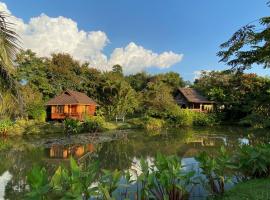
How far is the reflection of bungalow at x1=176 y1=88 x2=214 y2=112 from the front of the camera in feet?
126

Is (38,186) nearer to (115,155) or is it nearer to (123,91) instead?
(115,155)

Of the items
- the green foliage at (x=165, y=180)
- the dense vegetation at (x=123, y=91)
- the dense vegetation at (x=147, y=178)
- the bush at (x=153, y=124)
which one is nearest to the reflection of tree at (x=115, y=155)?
the dense vegetation at (x=147, y=178)

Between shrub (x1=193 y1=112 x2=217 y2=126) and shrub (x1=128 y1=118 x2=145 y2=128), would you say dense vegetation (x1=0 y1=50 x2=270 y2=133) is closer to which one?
shrub (x1=193 y1=112 x2=217 y2=126)

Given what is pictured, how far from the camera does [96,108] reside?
37344 mm

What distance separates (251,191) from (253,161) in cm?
105

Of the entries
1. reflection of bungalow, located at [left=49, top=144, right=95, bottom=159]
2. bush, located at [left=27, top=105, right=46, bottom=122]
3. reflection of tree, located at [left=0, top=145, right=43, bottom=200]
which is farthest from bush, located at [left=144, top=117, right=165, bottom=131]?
reflection of tree, located at [left=0, top=145, right=43, bottom=200]

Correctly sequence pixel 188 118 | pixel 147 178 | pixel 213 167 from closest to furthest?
pixel 147 178, pixel 213 167, pixel 188 118

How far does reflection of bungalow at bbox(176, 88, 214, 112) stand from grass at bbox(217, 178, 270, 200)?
32.6 metres

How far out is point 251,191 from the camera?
5.56 meters

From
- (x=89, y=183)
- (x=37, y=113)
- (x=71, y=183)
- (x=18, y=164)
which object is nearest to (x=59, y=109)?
(x=37, y=113)

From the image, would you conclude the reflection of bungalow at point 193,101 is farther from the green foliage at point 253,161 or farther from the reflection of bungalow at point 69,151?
the green foliage at point 253,161

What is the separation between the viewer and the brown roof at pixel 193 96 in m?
38.5

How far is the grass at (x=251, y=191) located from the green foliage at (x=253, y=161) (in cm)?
32

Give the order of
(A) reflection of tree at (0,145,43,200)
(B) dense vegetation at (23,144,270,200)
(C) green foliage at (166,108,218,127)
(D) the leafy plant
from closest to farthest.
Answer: (D) the leafy plant
(B) dense vegetation at (23,144,270,200)
(A) reflection of tree at (0,145,43,200)
(C) green foliage at (166,108,218,127)
